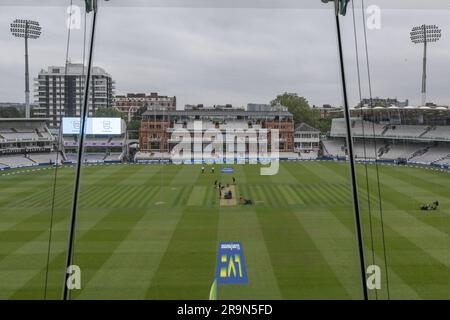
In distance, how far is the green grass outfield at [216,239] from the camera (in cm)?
1108

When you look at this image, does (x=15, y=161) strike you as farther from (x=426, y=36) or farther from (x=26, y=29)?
(x=426, y=36)

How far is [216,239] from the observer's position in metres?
15.9

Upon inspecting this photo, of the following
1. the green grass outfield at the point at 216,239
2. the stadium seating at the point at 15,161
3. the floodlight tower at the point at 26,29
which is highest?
the floodlight tower at the point at 26,29

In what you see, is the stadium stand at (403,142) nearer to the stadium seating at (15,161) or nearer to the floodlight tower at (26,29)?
the floodlight tower at (26,29)

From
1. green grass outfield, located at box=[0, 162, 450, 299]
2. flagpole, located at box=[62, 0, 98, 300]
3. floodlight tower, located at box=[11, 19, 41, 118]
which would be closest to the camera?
flagpole, located at box=[62, 0, 98, 300]

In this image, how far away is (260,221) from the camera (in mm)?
18797

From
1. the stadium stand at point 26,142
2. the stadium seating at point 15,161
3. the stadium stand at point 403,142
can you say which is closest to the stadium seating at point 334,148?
the stadium stand at point 403,142

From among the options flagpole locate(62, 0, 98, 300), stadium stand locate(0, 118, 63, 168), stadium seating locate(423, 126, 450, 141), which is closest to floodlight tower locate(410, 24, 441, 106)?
stadium seating locate(423, 126, 450, 141)

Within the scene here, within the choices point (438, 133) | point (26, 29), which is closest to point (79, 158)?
point (26, 29)

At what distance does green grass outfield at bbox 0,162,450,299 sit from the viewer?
436 inches

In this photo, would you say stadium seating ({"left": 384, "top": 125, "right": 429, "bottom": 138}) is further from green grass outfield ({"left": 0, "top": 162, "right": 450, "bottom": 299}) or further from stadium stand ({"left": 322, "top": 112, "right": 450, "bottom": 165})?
green grass outfield ({"left": 0, "top": 162, "right": 450, "bottom": 299})

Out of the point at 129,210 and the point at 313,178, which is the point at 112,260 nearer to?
the point at 129,210
